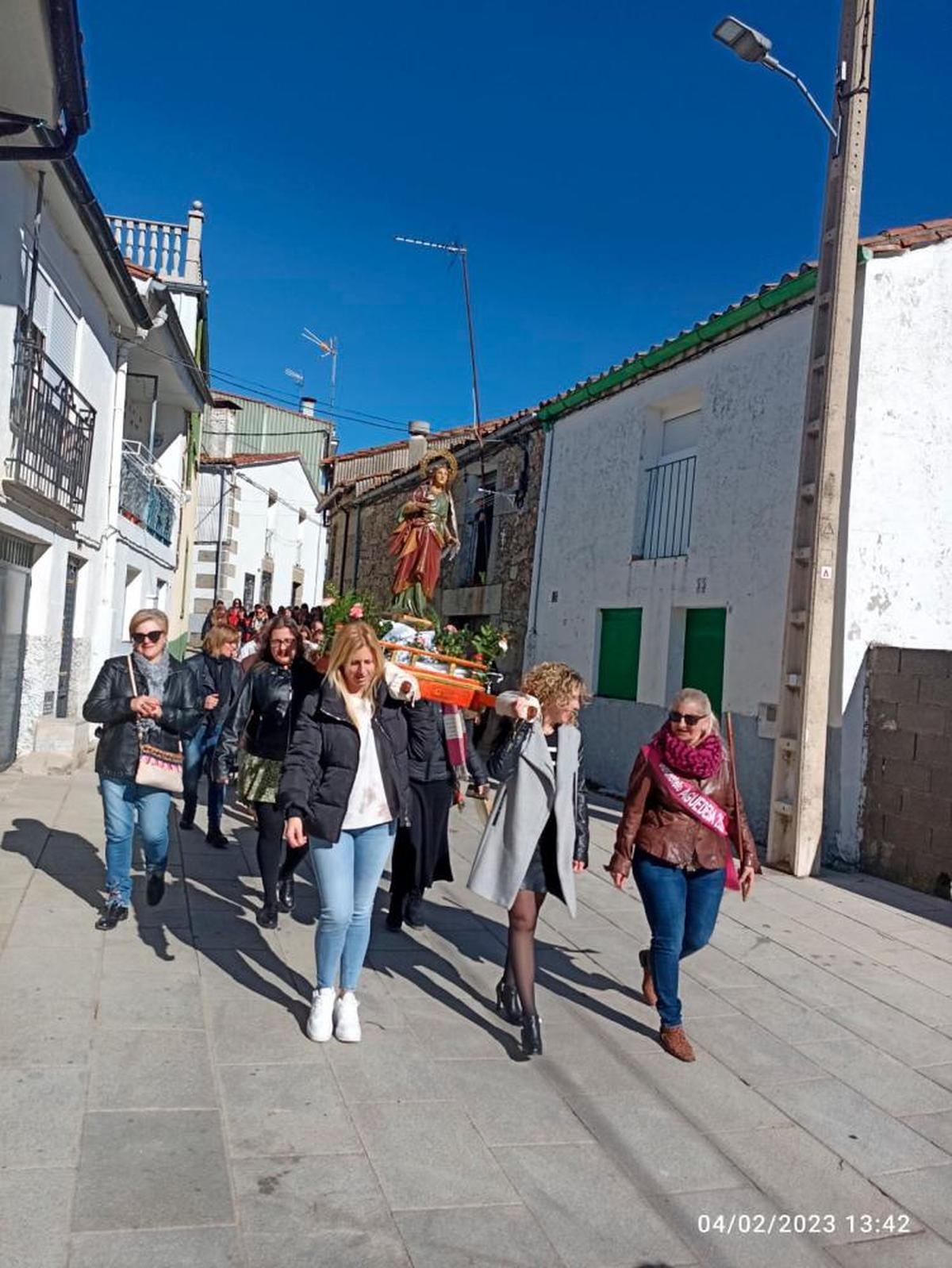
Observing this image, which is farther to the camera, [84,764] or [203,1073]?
[84,764]

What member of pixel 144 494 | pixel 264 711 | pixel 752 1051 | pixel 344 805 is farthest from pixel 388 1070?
pixel 144 494

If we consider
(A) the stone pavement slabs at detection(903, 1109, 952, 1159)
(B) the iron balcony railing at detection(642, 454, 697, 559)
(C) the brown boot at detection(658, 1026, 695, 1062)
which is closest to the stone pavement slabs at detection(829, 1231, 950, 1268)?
(A) the stone pavement slabs at detection(903, 1109, 952, 1159)

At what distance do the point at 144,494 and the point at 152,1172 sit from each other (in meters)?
12.1

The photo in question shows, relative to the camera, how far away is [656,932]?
4.30m

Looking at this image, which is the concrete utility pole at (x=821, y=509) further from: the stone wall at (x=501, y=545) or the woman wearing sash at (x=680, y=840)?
the stone wall at (x=501, y=545)

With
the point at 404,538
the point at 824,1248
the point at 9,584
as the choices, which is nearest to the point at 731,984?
the point at 824,1248

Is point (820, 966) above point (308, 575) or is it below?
below

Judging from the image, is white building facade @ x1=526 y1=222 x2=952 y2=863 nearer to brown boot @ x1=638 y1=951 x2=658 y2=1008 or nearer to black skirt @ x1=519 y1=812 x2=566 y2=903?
brown boot @ x1=638 y1=951 x2=658 y2=1008

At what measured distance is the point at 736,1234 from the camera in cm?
291

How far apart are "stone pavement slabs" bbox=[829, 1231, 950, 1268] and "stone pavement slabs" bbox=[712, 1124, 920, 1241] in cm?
5

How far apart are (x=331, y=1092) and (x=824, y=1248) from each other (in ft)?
5.36

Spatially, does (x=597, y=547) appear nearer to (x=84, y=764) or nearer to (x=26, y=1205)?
(x=84, y=764)

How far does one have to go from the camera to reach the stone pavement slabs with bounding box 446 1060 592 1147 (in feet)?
11.1

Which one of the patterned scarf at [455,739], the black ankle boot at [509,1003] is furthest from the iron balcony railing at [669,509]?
the black ankle boot at [509,1003]
